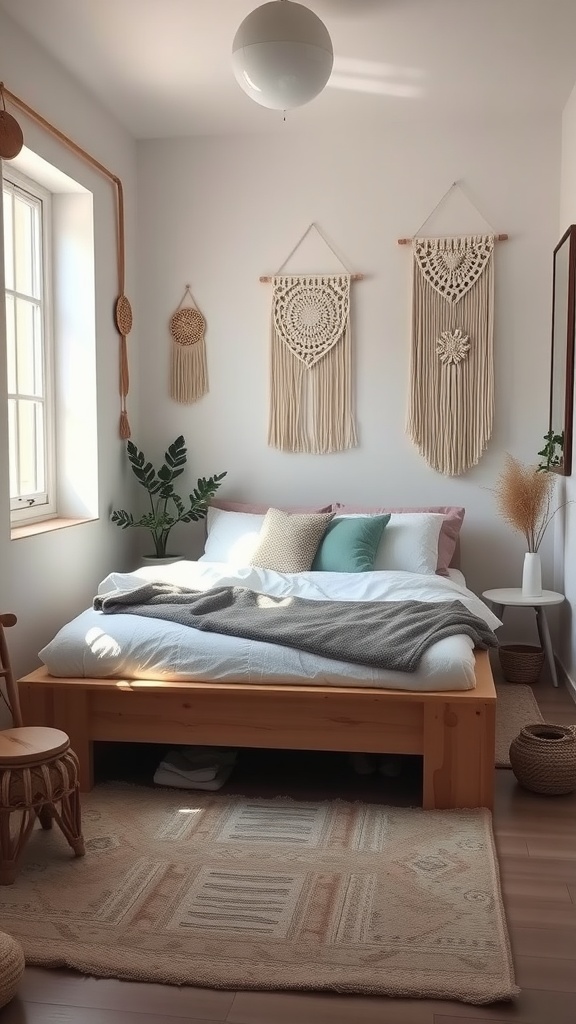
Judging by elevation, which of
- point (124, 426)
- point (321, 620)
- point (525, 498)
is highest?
point (124, 426)

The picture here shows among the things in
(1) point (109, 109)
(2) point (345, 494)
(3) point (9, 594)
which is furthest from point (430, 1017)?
(1) point (109, 109)

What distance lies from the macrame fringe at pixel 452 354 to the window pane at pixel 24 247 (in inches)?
76.9

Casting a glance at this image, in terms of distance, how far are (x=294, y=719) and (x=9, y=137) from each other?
7.64 ft

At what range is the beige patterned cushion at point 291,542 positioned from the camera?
4348 millimetres

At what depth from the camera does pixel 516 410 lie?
16.2ft

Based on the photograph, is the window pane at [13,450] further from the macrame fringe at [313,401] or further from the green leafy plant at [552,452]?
the green leafy plant at [552,452]

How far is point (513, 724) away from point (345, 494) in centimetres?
172

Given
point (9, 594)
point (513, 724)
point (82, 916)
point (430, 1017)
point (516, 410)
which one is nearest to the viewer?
point (430, 1017)

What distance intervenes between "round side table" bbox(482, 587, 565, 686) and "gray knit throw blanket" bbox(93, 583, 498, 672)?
Result: 913 mm

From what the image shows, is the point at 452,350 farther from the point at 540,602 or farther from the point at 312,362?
the point at 540,602

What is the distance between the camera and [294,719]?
3086 millimetres

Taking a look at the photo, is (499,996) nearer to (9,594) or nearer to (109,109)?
(9,594)

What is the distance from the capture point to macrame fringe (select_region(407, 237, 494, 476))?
16.1 ft

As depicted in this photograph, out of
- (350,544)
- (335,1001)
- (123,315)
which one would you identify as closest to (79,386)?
(123,315)
